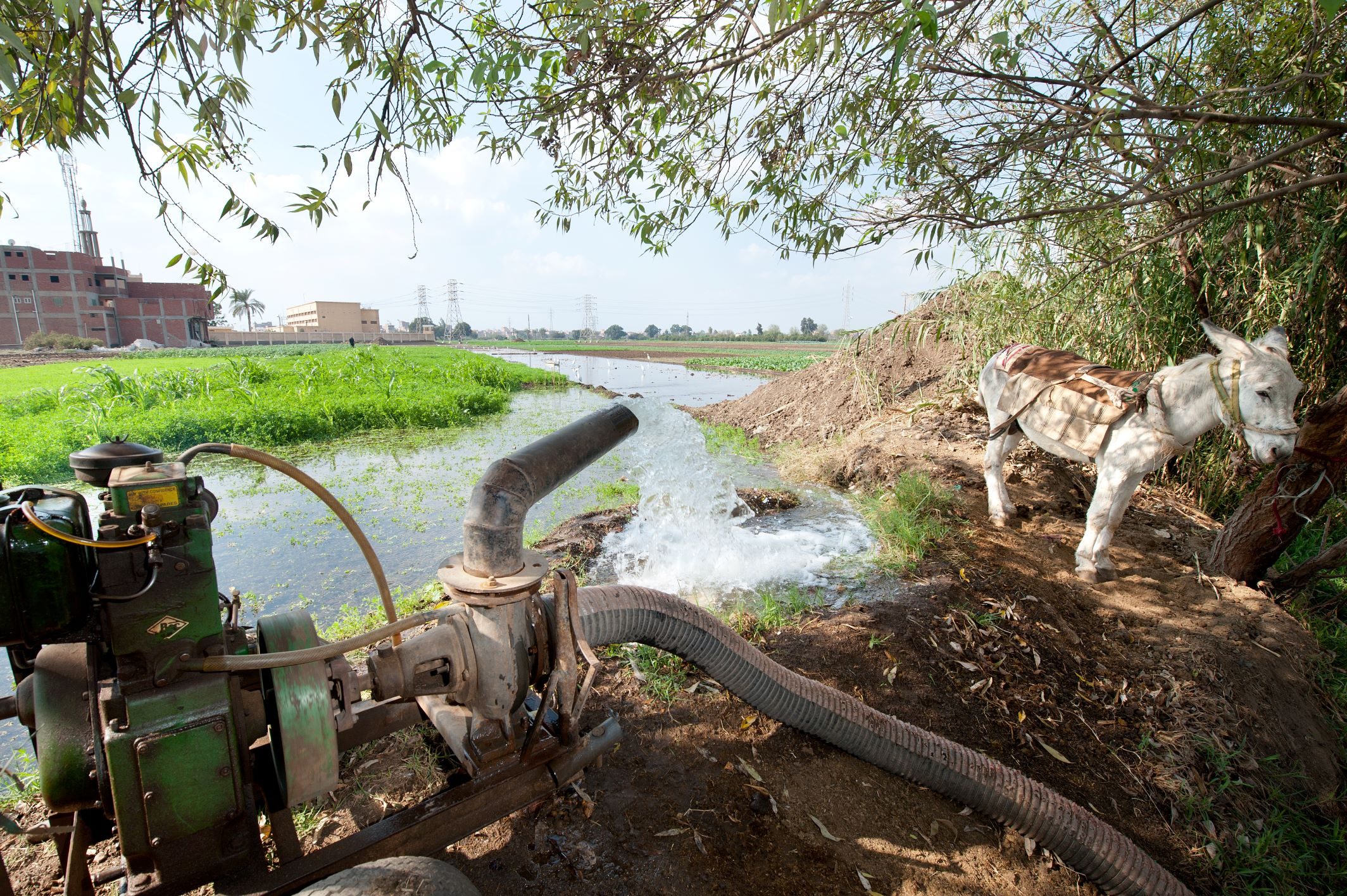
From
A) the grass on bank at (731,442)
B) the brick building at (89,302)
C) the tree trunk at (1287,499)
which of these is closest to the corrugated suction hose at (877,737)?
the tree trunk at (1287,499)

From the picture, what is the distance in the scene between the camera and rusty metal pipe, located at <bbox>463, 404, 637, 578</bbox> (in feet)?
5.77

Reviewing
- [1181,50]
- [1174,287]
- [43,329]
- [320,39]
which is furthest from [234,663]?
[43,329]

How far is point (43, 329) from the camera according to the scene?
112 feet

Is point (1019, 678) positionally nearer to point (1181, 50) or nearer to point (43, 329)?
point (1181, 50)

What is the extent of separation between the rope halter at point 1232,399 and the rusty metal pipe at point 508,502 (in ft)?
14.7

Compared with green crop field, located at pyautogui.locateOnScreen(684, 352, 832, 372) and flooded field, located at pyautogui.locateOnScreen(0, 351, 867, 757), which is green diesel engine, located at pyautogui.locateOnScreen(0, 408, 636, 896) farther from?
green crop field, located at pyautogui.locateOnScreen(684, 352, 832, 372)

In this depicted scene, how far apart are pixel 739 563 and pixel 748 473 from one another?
138 inches

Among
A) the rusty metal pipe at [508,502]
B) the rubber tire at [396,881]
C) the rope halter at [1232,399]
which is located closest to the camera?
the rubber tire at [396,881]

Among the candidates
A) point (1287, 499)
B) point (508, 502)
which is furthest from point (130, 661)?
point (1287, 499)

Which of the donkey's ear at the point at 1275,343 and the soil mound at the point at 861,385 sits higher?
the donkey's ear at the point at 1275,343

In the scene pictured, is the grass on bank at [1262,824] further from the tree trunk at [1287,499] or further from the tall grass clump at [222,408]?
the tall grass clump at [222,408]

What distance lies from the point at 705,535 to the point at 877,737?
295 cm

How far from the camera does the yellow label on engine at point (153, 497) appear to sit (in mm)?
1420

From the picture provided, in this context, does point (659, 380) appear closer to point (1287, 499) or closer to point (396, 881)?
point (1287, 499)
